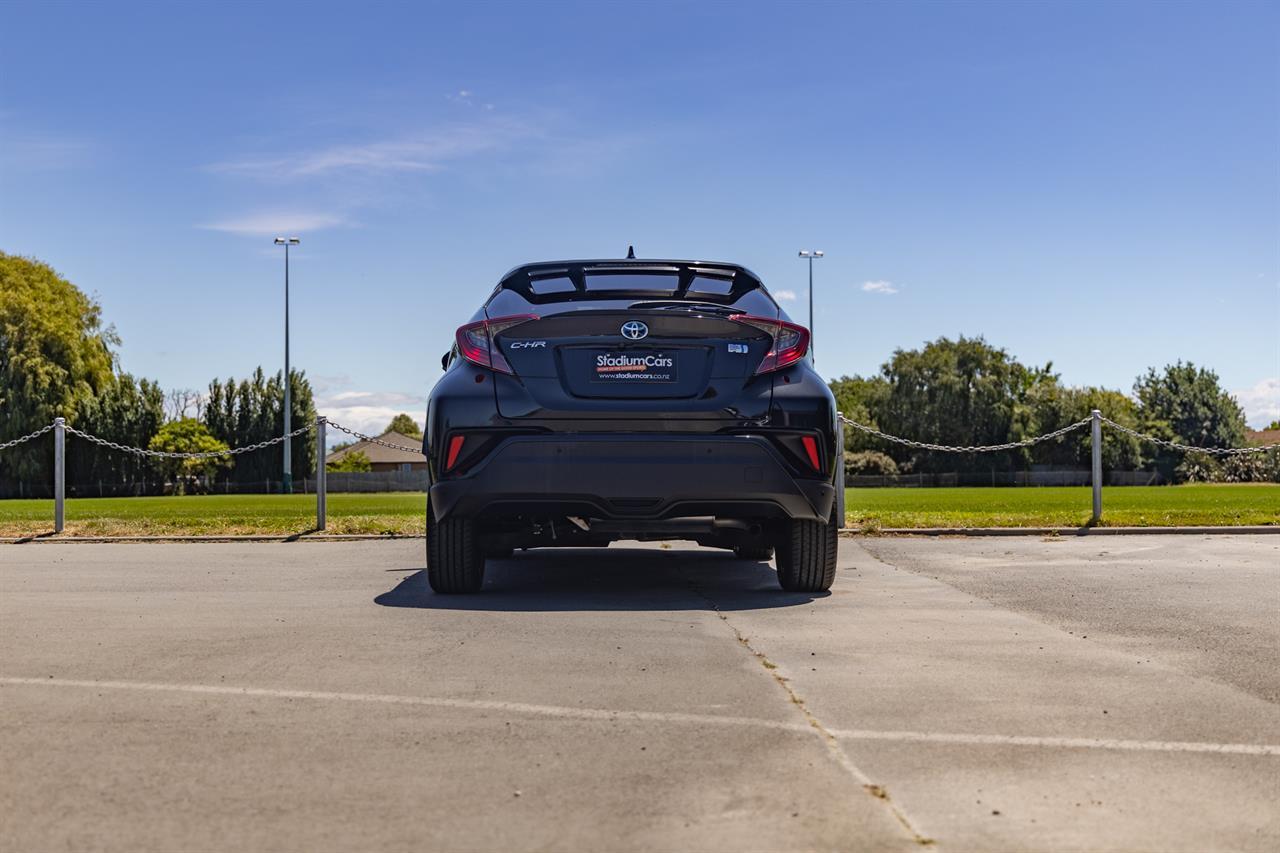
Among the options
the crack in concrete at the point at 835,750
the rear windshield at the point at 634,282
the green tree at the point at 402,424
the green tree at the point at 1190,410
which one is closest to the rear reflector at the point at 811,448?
the rear windshield at the point at 634,282

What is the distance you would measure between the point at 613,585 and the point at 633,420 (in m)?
1.74

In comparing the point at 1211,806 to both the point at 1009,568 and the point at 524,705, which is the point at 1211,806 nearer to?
the point at 524,705

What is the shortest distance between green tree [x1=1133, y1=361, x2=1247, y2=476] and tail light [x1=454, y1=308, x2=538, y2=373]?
3501 inches

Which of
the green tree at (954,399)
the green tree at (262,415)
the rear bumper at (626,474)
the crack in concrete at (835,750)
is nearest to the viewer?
the crack in concrete at (835,750)

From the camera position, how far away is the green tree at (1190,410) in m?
90.6

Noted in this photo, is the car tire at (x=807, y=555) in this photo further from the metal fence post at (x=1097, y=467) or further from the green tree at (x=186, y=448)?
the green tree at (x=186, y=448)

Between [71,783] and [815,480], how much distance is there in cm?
437

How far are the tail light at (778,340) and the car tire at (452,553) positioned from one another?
192cm

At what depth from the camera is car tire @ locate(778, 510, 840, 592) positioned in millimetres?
7410

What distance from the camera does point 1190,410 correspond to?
3607 inches

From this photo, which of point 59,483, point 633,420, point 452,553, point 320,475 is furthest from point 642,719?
point 59,483

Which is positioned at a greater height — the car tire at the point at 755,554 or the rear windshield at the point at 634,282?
the rear windshield at the point at 634,282

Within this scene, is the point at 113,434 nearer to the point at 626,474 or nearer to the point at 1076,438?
the point at 1076,438

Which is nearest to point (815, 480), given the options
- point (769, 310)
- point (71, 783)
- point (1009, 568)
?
point (769, 310)
